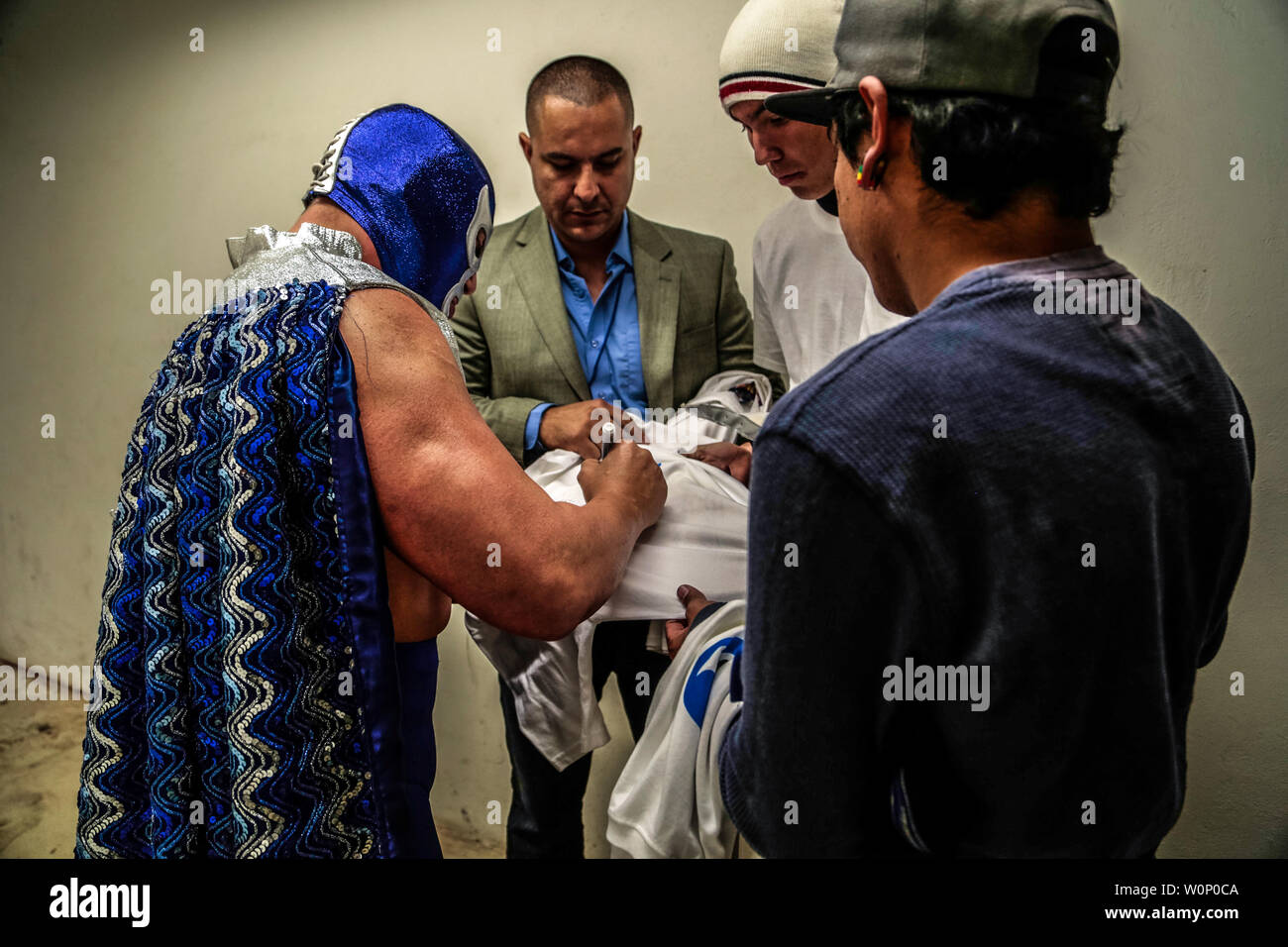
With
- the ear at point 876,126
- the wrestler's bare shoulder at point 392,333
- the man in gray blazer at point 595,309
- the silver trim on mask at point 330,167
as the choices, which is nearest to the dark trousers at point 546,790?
the man in gray blazer at point 595,309

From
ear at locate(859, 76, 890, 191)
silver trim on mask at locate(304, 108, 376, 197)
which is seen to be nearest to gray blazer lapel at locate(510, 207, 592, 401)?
silver trim on mask at locate(304, 108, 376, 197)

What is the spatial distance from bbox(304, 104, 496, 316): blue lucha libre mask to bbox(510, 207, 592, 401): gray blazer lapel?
0.24 m

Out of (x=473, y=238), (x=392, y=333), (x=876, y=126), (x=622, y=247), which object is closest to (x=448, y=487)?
(x=392, y=333)

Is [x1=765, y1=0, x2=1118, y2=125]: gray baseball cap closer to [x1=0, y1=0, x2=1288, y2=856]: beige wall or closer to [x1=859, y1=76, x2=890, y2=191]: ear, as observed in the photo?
[x1=859, y1=76, x2=890, y2=191]: ear

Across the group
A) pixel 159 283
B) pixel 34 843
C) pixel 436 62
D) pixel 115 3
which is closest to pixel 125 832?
pixel 34 843

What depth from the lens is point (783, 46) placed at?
1.38m

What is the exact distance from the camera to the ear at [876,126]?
812 mm

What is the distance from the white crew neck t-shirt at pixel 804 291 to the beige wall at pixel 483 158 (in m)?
0.05

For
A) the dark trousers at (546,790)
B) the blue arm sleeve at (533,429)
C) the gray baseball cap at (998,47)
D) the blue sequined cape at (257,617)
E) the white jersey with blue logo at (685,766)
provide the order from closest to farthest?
the gray baseball cap at (998,47)
the blue sequined cape at (257,617)
the white jersey with blue logo at (685,766)
the blue arm sleeve at (533,429)
the dark trousers at (546,790)

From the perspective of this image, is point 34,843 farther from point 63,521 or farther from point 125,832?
point 125,832

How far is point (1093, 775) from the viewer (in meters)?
0.82

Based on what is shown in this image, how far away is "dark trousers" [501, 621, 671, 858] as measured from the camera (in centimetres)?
171

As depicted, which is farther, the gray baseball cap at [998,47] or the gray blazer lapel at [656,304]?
the gray blazer lapel at [656,304]

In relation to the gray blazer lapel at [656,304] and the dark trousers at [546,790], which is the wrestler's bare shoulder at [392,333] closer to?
the gray blazer lapel at [656,304]
